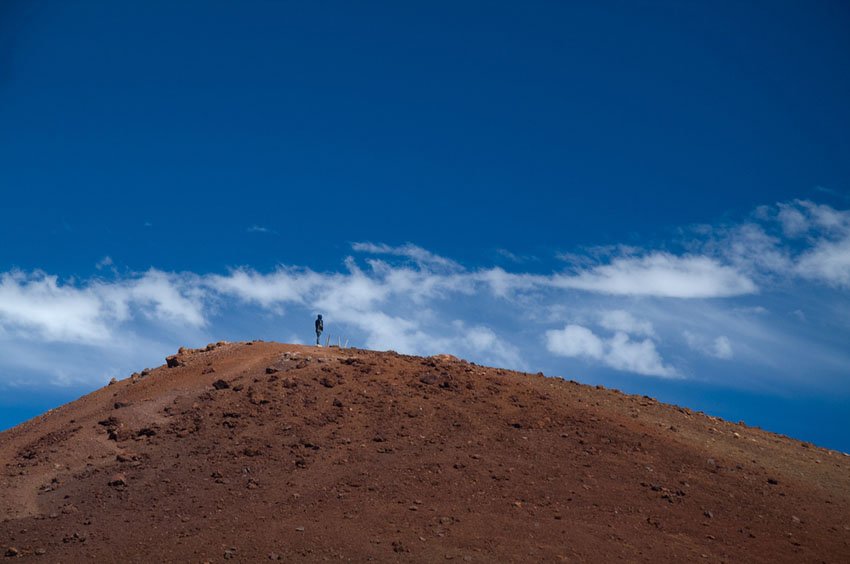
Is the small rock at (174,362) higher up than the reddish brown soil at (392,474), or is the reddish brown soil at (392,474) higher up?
the small rock at (174,362)

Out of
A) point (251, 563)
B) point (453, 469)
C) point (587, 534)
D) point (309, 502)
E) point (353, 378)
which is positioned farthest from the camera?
point (353, 378)

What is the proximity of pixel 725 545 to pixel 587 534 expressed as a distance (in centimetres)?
360

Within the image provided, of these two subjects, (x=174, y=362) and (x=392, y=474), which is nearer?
(x=392, y=474)

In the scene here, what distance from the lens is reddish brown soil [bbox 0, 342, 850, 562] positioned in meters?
19.1

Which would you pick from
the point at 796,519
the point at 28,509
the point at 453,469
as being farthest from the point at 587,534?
the point at 28,509

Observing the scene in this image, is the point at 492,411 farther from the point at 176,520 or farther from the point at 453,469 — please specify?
the point at 176,520

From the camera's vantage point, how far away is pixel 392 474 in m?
21.8

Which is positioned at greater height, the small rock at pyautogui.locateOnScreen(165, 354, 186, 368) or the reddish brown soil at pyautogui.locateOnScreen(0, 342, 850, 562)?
the small rock at pyautogui.locateOnScreen(165, 354, 186, 368)

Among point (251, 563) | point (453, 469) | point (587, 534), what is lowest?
point (251, 563)

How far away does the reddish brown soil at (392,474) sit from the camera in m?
19.1

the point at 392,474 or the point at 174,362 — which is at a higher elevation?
the point at 174,362

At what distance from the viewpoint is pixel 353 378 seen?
2758 cm

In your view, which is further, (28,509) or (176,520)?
(28,509)

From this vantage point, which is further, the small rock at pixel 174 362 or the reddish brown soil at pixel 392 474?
the small rock at pixel 174 362
